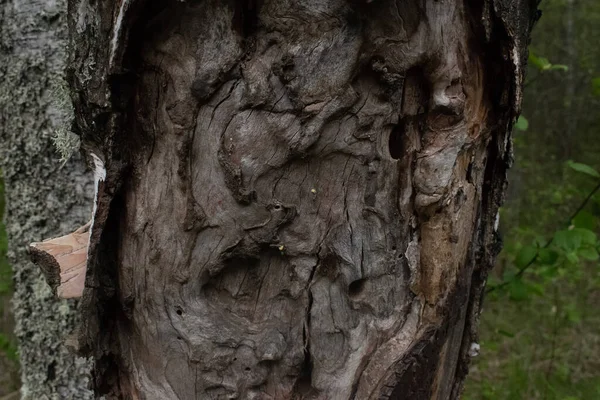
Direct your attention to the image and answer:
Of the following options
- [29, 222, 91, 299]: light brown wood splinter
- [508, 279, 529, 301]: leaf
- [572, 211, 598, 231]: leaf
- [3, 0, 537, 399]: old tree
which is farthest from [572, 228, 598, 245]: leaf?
[29, 222, 91, 299]: light brown wood splinter

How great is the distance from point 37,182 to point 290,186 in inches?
50.0

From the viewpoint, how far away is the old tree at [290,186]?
115 cm

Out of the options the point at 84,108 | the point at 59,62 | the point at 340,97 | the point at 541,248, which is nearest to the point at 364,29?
the point at 340,97

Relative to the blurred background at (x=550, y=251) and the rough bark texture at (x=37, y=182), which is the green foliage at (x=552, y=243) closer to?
the blurred background at (x=550, y=251)

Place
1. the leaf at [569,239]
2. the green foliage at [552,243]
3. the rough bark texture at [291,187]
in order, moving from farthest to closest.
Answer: the green foliage at [552,243] < the leaf at [569,239] < the rough bark texture at [291,187]

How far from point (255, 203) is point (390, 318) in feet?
1.30

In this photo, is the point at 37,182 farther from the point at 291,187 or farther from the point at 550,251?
the point at 550,251

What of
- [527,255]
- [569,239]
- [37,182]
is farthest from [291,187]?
[527,255]

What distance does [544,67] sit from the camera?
2373 mm

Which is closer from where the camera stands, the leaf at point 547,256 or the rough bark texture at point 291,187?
the rough bark texture at point 291,187

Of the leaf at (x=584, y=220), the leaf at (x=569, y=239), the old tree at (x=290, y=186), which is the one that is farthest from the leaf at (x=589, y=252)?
the old tree at (x=290, y=186)

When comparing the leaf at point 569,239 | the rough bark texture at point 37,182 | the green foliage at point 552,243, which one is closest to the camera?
the rough bark texture at point 37,182

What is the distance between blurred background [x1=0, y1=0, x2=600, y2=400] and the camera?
103 inches

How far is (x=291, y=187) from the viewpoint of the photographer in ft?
4.07
